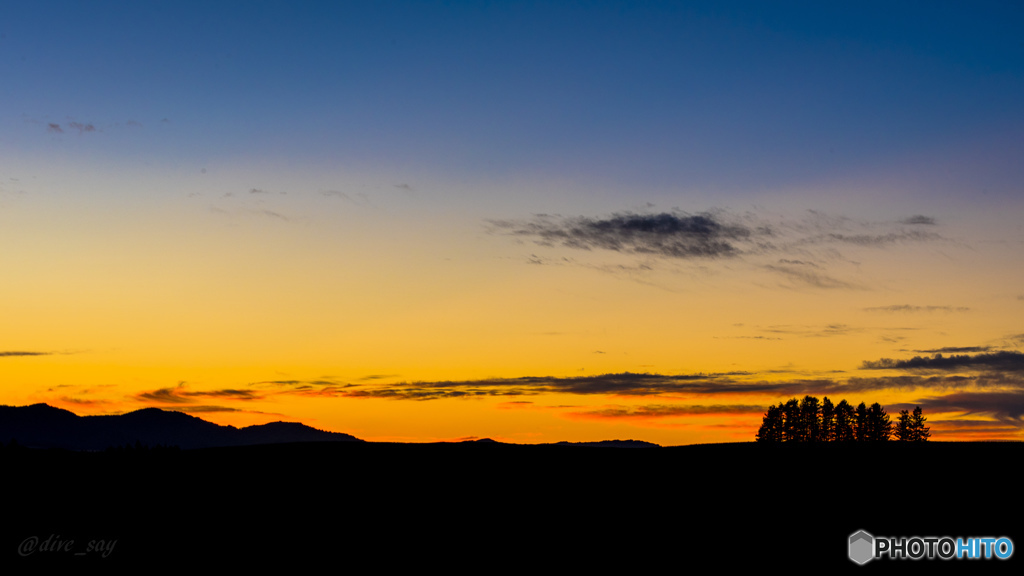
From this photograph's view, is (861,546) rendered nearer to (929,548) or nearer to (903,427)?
(929,548)

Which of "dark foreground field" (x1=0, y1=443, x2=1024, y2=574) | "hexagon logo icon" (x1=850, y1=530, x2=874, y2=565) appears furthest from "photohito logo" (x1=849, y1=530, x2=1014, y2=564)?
"dark foreground field" (x1=0, y1=443, x2=1024, y2=574)

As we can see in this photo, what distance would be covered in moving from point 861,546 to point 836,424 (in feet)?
338

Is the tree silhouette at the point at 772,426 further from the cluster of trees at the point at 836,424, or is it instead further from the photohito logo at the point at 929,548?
the photohito logo at the point at 929,548

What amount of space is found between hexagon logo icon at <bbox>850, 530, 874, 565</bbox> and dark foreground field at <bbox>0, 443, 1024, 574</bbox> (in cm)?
41

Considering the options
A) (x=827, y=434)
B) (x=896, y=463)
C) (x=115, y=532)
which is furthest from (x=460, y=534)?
(x=827, y=434)

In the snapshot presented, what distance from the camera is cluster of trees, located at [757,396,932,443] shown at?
120 metres

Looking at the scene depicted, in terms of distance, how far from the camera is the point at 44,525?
93.0ft

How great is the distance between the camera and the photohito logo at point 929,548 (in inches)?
972

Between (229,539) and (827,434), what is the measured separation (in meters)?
109

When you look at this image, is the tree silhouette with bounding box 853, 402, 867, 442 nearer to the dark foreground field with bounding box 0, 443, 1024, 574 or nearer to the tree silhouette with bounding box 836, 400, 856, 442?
the tree silhouette with bounding box 836, 400, 856, 442

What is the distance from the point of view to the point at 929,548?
25.4 metres

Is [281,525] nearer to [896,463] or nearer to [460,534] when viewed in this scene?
[460,534]

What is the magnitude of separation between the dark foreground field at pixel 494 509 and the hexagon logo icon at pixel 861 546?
41 centimetres

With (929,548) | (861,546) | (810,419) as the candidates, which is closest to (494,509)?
(861,546)
